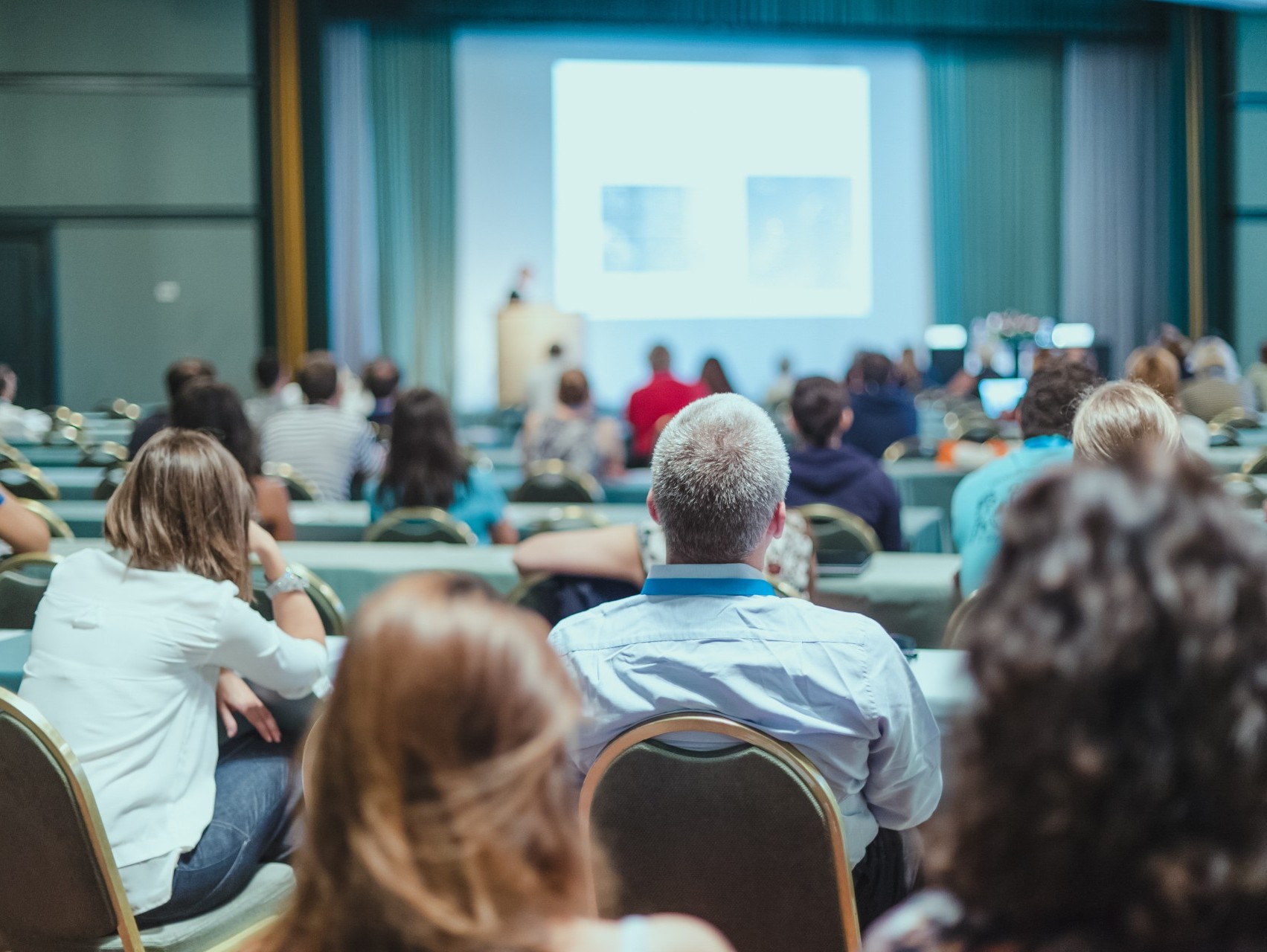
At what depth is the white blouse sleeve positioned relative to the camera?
1.99 metres

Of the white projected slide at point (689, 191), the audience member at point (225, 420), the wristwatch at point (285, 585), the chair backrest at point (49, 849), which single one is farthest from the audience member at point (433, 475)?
the white projected slide at point (689, 191)

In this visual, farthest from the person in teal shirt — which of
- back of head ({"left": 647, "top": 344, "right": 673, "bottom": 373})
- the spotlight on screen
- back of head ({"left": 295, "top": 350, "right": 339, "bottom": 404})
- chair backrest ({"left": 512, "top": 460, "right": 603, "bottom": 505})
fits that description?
the spotlight on screen

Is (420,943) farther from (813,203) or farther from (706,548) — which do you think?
(813,203)

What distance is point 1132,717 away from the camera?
76 cm

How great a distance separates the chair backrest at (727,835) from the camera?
1.59 meters

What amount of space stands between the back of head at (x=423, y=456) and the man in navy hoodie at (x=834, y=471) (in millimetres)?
1071

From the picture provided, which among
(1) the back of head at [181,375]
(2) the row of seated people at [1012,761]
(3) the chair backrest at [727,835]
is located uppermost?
(1) the back of head at [181,375]

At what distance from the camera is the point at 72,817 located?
5.86ft

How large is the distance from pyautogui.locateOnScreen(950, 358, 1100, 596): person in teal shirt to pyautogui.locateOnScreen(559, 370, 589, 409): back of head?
340 centimetres

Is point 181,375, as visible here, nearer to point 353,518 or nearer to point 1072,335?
point 353,518

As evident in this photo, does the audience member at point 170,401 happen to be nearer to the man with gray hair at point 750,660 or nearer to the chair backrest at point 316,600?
the chair backrest at point 316,600

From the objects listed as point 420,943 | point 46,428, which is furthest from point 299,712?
point 46,428

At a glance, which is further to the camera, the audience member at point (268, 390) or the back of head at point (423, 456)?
the audience member at point (268, 390)

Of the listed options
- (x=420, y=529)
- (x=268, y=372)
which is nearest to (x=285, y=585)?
(x=420, y=529)
